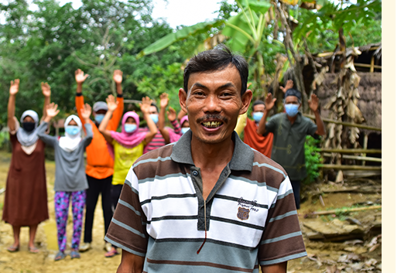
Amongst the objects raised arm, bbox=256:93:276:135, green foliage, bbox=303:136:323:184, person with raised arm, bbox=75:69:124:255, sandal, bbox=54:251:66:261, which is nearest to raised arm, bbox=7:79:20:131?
person with raised arm, bbox=75:69:124:255

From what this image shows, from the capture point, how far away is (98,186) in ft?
16.3

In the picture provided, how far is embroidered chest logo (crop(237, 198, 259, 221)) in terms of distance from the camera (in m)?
1.35

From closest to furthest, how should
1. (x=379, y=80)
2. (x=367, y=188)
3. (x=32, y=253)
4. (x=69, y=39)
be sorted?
1. (x=32, y=253)
2. (x=367, y=188)
3. (x=379, y=80)
4. (x=69, y=39)

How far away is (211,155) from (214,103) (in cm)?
23

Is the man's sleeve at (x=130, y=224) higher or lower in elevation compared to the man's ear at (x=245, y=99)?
lower

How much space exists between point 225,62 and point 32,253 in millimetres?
4609

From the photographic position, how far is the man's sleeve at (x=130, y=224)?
1419 mm

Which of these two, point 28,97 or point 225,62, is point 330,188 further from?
Result: point 28,97

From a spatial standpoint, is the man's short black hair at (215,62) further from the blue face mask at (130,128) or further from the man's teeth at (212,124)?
the blue face mask at (130,128)

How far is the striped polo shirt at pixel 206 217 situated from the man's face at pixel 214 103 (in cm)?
12

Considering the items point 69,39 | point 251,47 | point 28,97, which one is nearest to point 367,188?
point 251,47

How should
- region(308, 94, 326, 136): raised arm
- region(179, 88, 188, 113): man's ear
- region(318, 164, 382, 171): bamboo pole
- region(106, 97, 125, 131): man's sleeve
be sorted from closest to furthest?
region(179, 88, 188, 113): man's ear → region(308, 94, 326, 136): raised arm → region(106, 97, 125, 131): man's sleeve → region(318, 164, 382, 171): bamboo pole

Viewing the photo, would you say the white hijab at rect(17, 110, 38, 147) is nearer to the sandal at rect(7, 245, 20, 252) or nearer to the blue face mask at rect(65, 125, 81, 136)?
the blue face mask at rect(65, 125, 81, 136)

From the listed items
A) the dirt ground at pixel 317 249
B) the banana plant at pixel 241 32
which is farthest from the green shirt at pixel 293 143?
the banana plant at pixel 241 32
